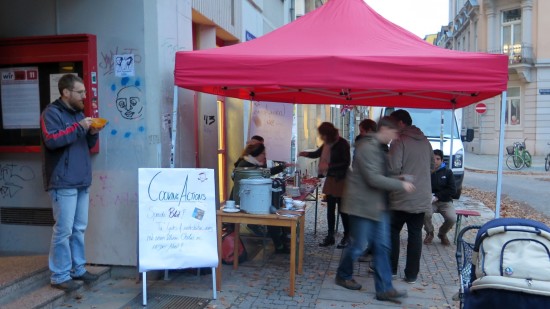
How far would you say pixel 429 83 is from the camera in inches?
181

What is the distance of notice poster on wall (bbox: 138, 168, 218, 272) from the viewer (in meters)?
4.57

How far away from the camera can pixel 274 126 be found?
8.25m

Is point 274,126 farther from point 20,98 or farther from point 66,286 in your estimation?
point 66,286

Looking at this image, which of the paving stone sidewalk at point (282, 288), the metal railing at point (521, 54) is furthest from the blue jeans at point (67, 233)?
the metal railing at point (521, 54)

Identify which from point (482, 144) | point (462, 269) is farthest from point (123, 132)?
point (482, 144)

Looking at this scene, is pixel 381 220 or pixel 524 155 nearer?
pixel 381 220

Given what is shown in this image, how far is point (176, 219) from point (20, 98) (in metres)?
2.17

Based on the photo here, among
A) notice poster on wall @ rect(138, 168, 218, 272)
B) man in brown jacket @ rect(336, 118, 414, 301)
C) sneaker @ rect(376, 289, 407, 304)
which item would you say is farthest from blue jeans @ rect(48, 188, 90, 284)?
sneaker @ rect(376, 289, 407, 304)

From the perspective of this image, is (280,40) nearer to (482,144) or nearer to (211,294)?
(211,294)

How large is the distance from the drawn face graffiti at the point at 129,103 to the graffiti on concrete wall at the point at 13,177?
1200 millimetres

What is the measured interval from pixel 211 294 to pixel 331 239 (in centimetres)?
249

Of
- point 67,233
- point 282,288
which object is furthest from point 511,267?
point 67,233

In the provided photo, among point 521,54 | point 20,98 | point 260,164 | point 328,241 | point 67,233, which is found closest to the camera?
point 67,233

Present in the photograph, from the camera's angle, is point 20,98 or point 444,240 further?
point 444,240
